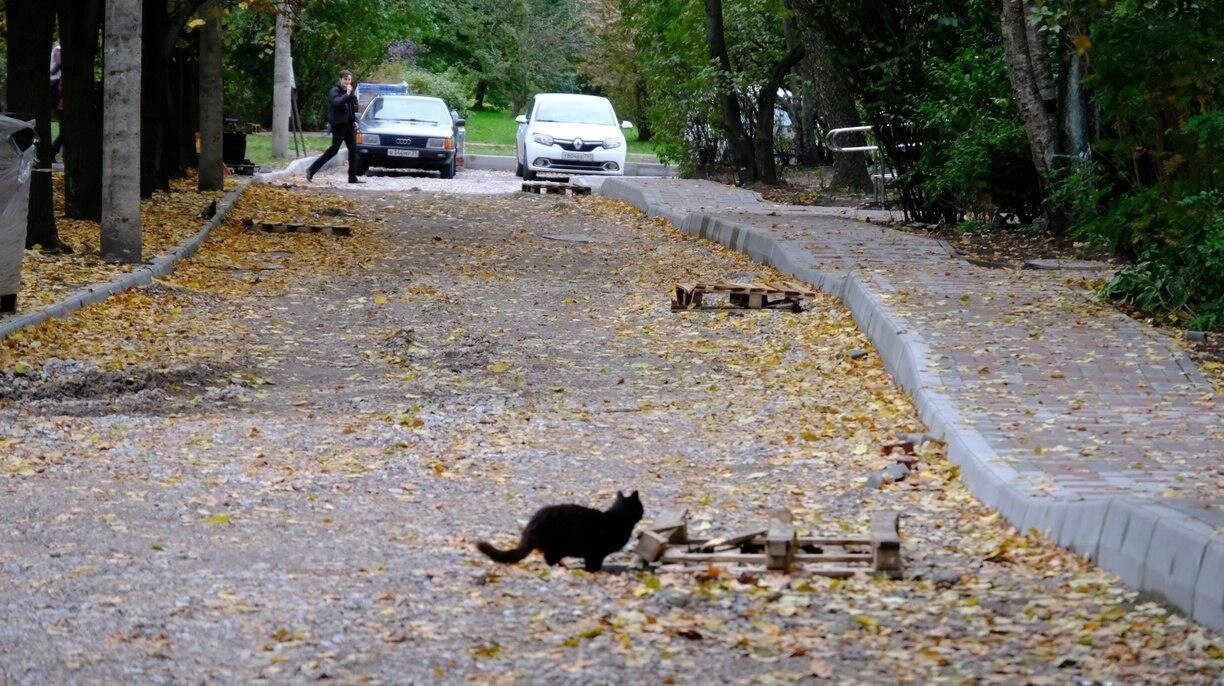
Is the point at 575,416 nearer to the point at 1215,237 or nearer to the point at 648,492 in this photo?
the point at 648,492

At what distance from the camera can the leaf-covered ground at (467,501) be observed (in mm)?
5004

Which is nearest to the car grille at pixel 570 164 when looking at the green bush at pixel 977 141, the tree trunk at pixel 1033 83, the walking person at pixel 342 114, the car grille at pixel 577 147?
the car grille at pixel 577 147

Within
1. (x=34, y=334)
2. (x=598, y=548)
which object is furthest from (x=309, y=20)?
(x=598, y=548)

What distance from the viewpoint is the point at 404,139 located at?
34.9 m

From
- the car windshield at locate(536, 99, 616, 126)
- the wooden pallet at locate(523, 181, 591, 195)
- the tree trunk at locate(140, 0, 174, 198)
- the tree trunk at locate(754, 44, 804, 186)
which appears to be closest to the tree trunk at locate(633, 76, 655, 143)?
the car windshield at locate(536, 99, 616, 126)

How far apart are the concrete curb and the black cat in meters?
6.30

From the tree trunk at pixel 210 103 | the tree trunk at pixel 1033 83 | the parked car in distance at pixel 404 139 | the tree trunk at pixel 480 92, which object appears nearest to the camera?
the tree trunk at pixel 1033 83

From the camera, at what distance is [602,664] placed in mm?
4887

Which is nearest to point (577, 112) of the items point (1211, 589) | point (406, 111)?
point (406, 111)

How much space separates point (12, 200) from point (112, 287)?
1707 mm

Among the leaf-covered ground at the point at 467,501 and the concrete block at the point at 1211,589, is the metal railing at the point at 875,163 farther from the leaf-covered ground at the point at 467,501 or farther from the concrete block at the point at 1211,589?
the concrete block at the point at 1211,589

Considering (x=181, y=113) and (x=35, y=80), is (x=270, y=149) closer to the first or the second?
(x=181, y=113)

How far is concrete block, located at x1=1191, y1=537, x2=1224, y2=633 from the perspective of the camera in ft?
16.5

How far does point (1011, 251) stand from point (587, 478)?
9.85 metres
